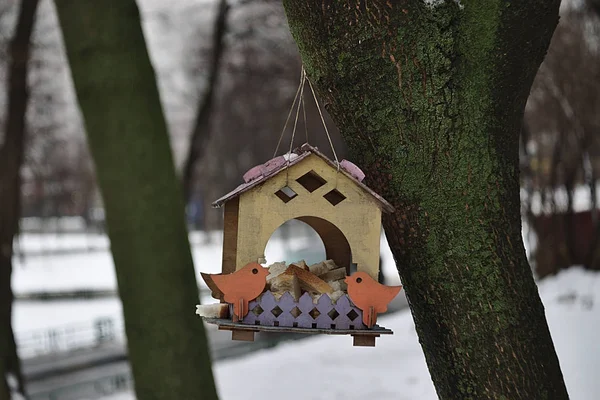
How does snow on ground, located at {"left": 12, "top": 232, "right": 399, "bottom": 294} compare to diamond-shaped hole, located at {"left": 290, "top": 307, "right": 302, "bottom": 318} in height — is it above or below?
above

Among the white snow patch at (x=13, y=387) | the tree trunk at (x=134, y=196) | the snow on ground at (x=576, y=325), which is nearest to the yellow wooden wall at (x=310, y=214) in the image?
the tree trunk at (x=134, y=196)

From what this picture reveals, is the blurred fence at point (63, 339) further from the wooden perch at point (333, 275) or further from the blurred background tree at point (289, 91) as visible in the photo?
the wooden perch at point (333, 275)

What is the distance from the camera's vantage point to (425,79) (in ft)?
7.49

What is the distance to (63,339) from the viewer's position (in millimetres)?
17875

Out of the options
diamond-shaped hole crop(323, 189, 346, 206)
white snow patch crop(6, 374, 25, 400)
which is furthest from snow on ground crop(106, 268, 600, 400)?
diamond-shaped hole crop(323, 189, 346, 206)

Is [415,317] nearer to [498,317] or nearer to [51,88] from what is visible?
[498,317]

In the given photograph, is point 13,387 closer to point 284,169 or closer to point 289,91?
point 284,169

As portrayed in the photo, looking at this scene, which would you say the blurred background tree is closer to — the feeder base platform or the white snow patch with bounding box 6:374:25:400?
the white snow patch with bounding box 6:374:25:400

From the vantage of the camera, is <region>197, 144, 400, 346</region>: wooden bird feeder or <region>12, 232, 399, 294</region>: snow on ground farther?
<region>12, 232, 399, 294</region>: snow on ground

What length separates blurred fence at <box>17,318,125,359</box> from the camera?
16469 mm

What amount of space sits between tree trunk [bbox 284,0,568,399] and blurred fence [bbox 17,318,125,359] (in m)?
14.9

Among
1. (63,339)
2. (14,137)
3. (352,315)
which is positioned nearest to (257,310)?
(352,315)

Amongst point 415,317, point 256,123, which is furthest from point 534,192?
point 415,317

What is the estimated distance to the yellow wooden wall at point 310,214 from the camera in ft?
7.34
